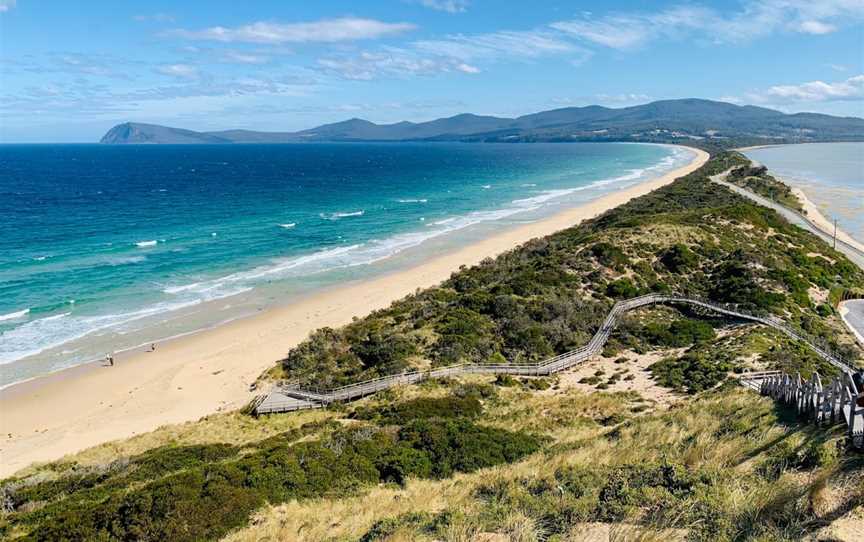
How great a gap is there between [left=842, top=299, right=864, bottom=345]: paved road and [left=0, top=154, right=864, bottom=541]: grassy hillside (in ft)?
3.33

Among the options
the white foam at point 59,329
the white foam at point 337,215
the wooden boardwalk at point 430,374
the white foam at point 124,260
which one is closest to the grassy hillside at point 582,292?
the wooden boardwalk at point 430,374

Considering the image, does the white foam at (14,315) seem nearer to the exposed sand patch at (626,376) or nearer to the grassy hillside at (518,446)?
the grassy hillside at (518,446)

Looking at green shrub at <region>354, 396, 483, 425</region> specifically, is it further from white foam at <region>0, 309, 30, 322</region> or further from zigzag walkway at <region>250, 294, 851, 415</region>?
white foam at <region>0, 309, 30, 322</region>

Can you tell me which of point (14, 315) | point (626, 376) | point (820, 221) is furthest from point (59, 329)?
point (820, 221)

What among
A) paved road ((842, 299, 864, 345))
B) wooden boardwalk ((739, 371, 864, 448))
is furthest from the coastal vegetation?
wooden boardwalk ((739, 371, 864, 448))

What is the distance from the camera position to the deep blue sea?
3538 cm

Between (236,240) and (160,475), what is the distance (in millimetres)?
46280

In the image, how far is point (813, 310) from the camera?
97.9ft

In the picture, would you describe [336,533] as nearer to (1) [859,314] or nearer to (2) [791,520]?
(2) [791,520]

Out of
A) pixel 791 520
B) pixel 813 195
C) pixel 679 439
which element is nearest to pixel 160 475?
pixel 679 439

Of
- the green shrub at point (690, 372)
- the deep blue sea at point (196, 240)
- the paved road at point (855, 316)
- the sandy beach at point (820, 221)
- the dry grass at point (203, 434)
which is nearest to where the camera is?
the dry grass at point (203, 434)

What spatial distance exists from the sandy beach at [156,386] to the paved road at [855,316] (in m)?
26.4

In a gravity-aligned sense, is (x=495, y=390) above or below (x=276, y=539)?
below

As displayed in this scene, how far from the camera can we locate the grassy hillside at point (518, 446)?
26.4 ft
